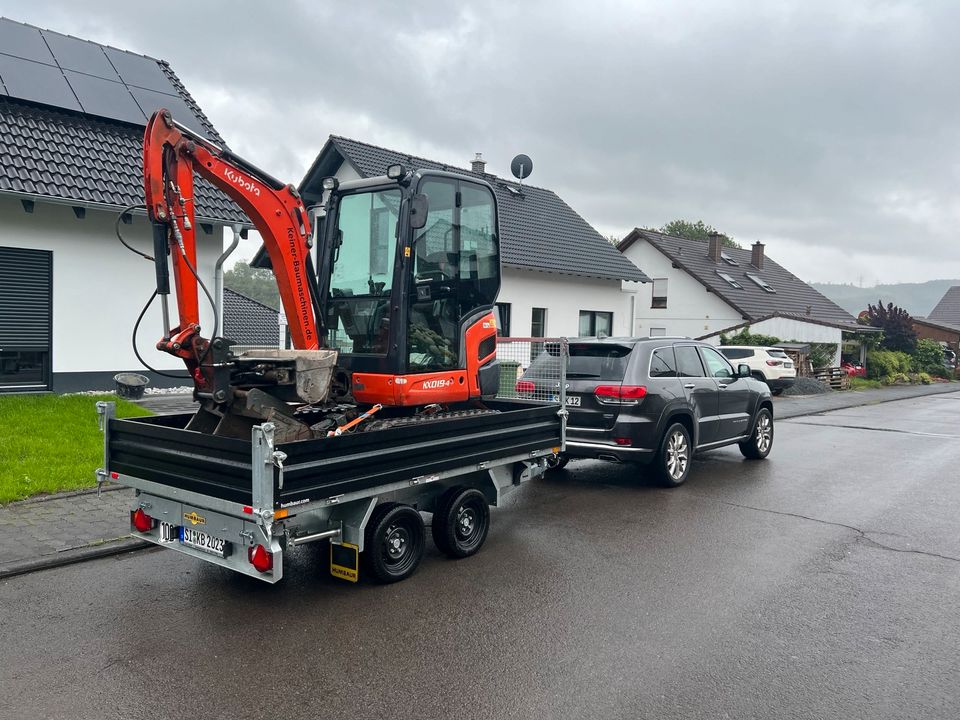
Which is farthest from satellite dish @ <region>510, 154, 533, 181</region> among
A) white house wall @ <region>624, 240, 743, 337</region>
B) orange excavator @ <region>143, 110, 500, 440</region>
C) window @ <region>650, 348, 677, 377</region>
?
orange excavator @ <region>143, 110, 500, 440</region>

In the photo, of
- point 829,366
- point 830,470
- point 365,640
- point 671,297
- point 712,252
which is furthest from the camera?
point 712,252

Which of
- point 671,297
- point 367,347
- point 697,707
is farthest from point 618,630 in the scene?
point 671,297

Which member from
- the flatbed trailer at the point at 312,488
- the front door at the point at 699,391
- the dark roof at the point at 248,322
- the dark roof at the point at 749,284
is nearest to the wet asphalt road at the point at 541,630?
the flatbed trailer at the point at 312,488

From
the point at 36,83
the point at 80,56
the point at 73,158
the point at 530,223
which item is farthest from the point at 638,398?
the point at 530,223

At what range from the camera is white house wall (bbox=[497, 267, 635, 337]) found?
68.9ft

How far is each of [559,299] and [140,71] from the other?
497 inches

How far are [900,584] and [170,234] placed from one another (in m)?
5.95

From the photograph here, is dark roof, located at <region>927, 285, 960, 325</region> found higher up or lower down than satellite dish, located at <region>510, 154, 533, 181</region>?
lower down

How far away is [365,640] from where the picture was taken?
441 centimetres

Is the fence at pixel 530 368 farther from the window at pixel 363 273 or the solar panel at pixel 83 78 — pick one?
the solar panel at pixel 83 78

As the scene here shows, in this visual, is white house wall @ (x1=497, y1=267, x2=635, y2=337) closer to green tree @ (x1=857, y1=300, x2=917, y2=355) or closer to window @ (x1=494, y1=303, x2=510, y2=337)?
window @ (x1=494, y1=303, x2=510, y2=337)

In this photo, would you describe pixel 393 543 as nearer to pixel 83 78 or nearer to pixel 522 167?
A: pixel 83 78

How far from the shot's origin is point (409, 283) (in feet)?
20.0

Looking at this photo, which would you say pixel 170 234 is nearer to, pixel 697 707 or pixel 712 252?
pixel 697 707
